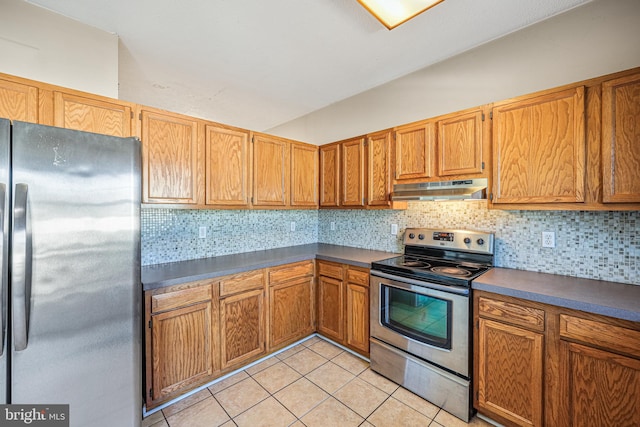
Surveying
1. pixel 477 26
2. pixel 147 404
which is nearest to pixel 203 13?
pixel 477 26

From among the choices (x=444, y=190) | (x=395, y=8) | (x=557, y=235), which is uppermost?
(x=395, y=8)

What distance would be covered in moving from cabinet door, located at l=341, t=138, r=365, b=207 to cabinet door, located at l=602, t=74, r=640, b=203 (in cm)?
178

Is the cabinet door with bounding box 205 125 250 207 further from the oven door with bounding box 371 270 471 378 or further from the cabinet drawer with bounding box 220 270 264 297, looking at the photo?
the oven door with bounding box 371 270 471 378

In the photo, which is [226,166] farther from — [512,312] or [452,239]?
[512,312]

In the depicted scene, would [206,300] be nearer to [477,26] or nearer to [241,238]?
[241,238]

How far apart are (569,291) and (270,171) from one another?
2564 millimetres

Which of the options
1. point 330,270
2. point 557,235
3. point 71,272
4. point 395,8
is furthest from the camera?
point 330,270

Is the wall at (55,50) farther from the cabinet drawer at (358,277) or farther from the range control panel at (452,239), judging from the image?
the range control panel at (452,239)

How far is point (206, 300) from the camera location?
6.82 ft

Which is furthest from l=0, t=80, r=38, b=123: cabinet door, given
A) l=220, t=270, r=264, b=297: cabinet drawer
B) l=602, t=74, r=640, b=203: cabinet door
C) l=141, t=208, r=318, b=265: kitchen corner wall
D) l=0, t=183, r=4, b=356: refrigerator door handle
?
l=602, t=74, r=640, b=203: cabinet door

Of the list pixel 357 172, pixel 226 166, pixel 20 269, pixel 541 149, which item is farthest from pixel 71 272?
pixel 541 149

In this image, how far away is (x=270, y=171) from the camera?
2.85 meters

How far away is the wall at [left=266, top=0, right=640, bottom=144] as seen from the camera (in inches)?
67.7

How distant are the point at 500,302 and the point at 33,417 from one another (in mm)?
2537
